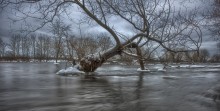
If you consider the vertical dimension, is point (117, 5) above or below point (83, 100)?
above

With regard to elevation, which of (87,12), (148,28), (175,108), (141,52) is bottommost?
(175,108)

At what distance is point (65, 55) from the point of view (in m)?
24.9

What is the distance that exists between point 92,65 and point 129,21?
15.9 feet

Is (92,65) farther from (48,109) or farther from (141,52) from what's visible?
(48,109)

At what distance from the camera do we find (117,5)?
18.2m

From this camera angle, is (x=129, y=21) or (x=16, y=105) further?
(x=129, y=21)

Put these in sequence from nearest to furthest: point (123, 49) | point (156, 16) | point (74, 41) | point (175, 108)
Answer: point (175, 108)
point (156, 16)
point (123, 49)
point (74, 41)

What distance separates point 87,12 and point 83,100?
12.4m

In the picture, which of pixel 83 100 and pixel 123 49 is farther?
pixel 123 49

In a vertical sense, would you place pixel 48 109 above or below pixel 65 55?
below

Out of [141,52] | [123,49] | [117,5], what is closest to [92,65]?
[123,49]

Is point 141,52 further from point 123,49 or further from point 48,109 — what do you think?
point 48,109

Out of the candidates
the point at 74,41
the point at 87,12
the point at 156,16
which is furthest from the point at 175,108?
the point at 74,41

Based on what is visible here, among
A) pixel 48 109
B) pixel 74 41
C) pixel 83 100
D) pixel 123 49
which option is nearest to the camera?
pixel 48 109
